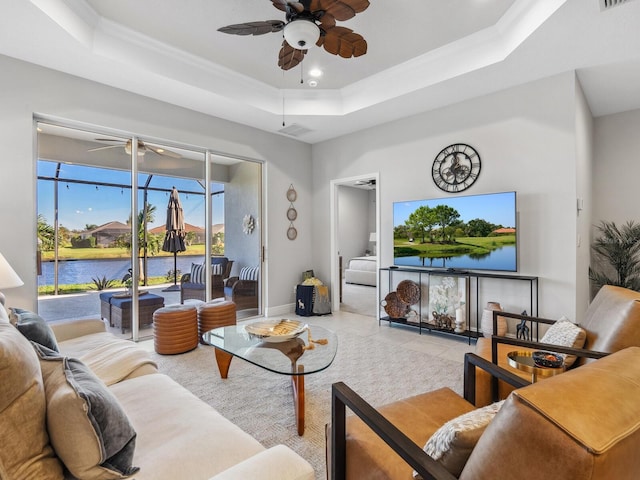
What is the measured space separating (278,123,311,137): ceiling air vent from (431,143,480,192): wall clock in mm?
2030

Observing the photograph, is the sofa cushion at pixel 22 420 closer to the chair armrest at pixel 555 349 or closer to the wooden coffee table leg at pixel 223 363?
the wooden coffee table leg at pixel 223 363

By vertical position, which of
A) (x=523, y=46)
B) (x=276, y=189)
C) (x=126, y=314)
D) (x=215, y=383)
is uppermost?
(x=523, y=46)

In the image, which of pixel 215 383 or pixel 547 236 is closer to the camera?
pixel 215 383

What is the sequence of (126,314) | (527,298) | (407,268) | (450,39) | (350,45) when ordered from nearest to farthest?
(350,45) < (450,39) < (527,298) < (126,314) < (407,268)

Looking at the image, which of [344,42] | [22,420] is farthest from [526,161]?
[22,420]

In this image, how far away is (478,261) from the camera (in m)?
3.90

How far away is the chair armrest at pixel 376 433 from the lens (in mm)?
909

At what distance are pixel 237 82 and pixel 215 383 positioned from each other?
3422mm

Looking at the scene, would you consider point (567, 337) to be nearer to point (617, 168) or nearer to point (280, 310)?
point (617, 168)

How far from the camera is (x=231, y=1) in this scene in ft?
8.98

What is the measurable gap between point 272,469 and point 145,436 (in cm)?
65

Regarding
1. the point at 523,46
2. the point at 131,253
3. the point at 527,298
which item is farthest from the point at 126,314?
the point at 523,46

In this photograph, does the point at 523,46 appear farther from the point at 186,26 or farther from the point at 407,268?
the point at 186,26

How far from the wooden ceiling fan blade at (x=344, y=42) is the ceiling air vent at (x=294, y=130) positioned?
236cm
